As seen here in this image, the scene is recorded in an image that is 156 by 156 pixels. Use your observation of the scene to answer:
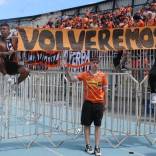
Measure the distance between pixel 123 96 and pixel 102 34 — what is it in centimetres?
212

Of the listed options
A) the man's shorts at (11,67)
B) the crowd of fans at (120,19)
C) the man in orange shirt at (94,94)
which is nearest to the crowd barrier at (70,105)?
the man's shorts at (11,67)

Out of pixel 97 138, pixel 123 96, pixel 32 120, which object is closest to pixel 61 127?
pixel 32 120

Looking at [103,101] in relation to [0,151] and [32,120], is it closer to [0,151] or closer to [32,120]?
[0,151]

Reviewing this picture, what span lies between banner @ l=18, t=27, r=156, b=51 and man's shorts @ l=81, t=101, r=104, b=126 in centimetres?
129

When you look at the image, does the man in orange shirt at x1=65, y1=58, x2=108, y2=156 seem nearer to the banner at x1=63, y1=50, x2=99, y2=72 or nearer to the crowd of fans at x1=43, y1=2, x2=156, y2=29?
the banner at x1=63, y1=50, x2=99, y2=72

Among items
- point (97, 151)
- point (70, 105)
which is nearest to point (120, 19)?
point (70, 105)

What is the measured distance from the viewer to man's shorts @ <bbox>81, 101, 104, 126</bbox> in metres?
9.64

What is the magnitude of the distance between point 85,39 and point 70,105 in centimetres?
258

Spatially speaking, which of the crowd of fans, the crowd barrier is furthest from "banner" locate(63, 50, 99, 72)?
the crowd barrier

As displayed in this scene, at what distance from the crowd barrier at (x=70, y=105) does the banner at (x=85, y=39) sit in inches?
39.7

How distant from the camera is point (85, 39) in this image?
399 inches

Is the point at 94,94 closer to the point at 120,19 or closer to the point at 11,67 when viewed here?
the point at 11,67

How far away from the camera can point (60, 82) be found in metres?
11.9

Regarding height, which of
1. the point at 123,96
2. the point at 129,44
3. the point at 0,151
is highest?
the point at 129,44
